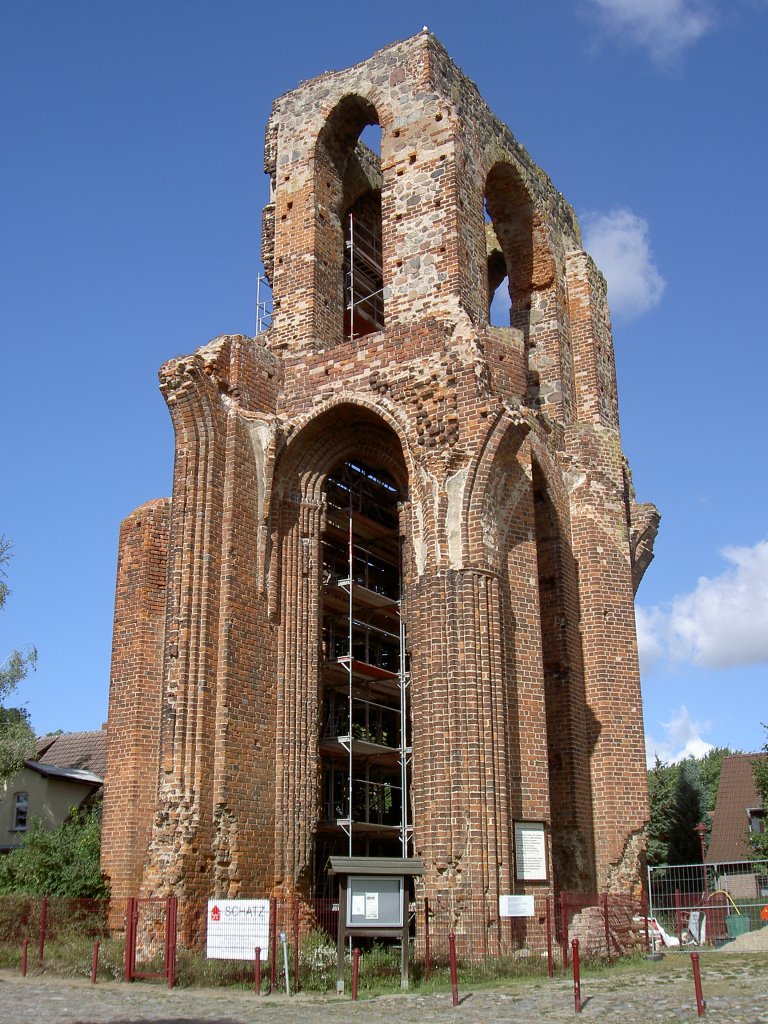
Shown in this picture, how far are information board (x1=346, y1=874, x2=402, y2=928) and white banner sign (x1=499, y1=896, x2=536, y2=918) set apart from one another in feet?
7.33

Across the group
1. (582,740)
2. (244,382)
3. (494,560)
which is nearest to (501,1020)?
(494,560)

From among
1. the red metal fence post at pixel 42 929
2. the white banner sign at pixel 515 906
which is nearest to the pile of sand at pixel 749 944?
the white banner sign at pixel 515 906

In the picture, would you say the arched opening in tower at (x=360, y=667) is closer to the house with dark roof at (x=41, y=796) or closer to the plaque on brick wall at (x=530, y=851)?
the plaque on brick wall at (x=530, y=851)

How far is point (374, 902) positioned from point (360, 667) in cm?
855

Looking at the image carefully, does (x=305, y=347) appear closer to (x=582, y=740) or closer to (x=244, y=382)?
(x=244, y=382)

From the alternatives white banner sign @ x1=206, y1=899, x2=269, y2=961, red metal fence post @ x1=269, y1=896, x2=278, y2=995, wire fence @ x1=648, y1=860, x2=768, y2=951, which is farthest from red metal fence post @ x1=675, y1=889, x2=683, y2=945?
white banner sign @ x1=206, y1=899, x2=269, y2=961

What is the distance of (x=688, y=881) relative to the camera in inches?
900

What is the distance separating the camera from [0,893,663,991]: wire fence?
12836 mm

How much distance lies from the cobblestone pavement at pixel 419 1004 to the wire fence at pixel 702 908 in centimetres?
Answer: 519

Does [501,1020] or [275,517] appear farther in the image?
[275,517]

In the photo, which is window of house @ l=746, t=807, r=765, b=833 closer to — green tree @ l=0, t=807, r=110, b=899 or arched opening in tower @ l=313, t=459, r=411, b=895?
arched opening in tower @ l=313, t=459, r=411, b=895

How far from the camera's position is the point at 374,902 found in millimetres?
12070

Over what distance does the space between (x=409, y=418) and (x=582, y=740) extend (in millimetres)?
6259

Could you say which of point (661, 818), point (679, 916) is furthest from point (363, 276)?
point (661, 818)
